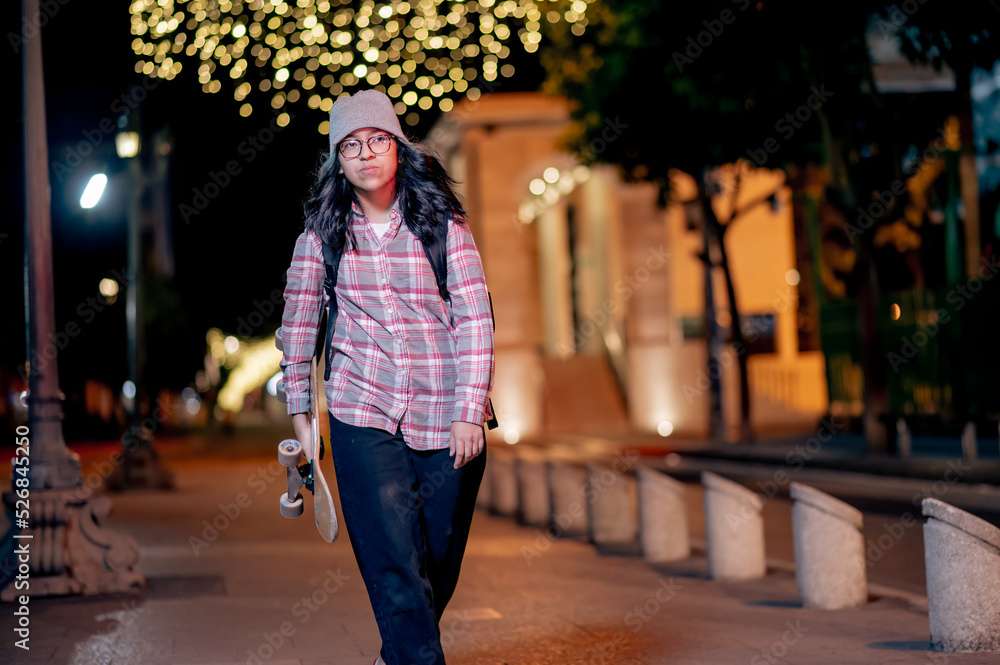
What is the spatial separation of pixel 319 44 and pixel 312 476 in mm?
10419

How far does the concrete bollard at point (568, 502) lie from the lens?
12.2 metres

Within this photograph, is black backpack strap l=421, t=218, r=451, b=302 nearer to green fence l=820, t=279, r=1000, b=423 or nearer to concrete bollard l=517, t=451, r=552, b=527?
concrete bollard l=517, t=451, r=552, b=527

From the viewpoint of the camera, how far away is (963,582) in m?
5.72

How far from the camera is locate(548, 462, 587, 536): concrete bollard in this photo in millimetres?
12164

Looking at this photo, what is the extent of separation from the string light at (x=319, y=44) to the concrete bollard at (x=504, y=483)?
451 cm

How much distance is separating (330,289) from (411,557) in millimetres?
921

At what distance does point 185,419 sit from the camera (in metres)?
71.5

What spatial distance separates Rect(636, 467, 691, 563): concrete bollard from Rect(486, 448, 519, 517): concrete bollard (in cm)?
424

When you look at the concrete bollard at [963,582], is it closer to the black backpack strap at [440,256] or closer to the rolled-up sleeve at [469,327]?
the rolled-up sleeve at [469,327]

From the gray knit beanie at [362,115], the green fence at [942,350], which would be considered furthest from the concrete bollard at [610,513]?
the green fence at [942,350]

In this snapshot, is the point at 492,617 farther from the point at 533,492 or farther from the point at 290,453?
the point at 533,492

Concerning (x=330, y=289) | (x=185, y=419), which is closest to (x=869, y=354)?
(x=330, y=289)

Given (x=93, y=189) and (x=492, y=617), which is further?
(x=93, y=189)

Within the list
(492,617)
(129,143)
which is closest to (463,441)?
(492,617)
